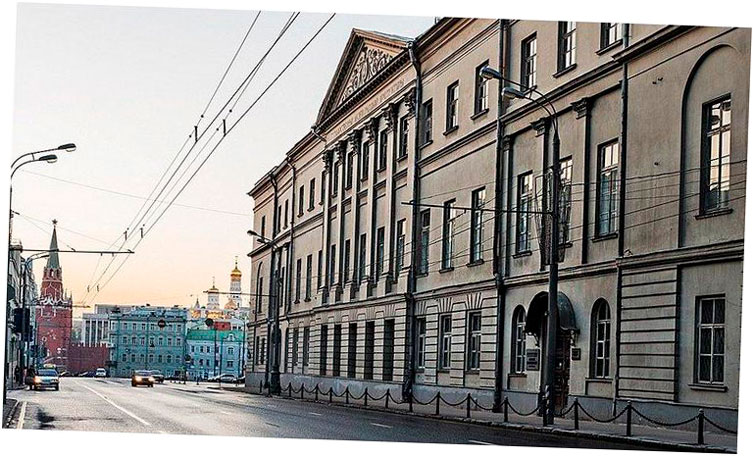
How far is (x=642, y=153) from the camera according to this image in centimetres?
3072

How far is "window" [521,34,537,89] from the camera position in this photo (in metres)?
38.4

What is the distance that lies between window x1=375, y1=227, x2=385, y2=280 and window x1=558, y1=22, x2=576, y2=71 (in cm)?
1925

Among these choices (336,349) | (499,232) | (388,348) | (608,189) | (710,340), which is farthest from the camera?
(336,349)

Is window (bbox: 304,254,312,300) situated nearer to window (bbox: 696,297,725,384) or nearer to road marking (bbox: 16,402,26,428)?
road marking (bbox: 16,402,26,428)

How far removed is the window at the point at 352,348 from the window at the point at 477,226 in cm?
1544

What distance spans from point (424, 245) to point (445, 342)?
4.68m

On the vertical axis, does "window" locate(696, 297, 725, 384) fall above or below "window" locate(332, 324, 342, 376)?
above

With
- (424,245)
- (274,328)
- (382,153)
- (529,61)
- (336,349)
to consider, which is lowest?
(336,349)

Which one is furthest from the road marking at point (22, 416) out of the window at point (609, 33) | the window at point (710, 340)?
the window at point (609, 33)

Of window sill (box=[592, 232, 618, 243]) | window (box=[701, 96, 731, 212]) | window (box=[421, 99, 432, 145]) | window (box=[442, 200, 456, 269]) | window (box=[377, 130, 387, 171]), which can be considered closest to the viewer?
window (box=[701, 96, 731, 212])

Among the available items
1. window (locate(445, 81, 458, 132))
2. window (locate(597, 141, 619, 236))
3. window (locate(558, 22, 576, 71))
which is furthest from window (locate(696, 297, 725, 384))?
window (locate(445, 81, 458, 132))

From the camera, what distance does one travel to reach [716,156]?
27672 mm

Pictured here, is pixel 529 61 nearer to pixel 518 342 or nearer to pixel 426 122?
pixel 518 342

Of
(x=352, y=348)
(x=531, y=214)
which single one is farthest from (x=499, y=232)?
(x=352, y=348)
